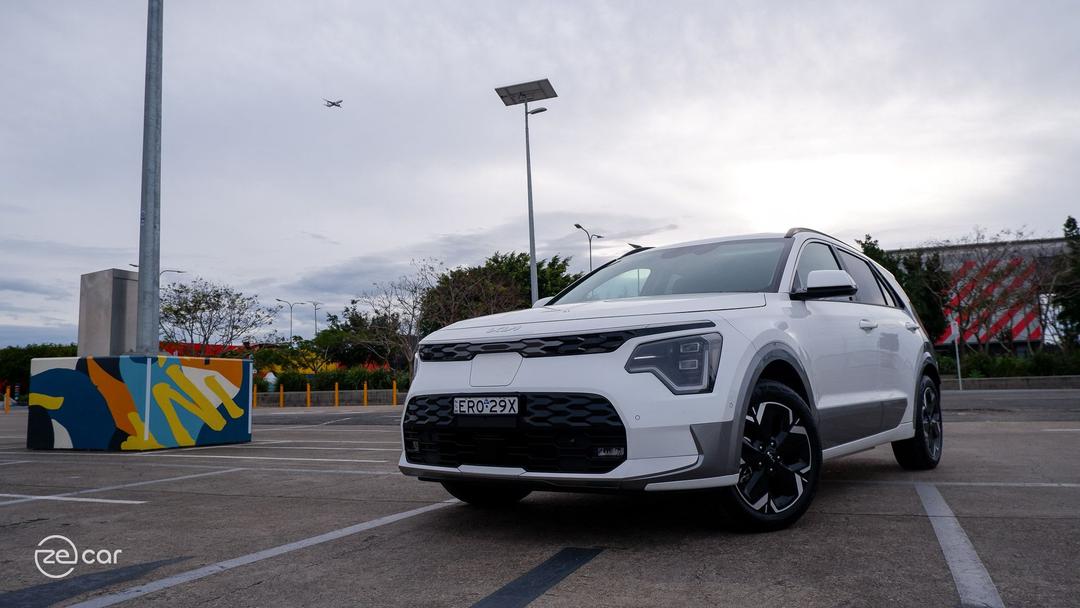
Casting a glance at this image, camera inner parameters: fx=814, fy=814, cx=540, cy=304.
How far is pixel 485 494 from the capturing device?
4742mm

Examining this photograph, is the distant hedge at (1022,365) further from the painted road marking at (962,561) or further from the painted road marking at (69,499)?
the painted road marking at (69,499)

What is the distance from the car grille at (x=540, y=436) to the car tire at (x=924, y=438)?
353 centimetres

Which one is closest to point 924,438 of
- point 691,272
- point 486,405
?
point 691,272

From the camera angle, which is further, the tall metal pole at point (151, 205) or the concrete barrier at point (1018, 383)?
the concrete barrier at point (1018, 383)

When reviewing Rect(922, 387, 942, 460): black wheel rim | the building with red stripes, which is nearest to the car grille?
Rect(922, 387, 942, 460): black wheel rim

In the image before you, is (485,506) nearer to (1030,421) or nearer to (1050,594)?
(1050,594)

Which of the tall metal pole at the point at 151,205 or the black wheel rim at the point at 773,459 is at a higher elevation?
the tall metal pole at the point at 151,205

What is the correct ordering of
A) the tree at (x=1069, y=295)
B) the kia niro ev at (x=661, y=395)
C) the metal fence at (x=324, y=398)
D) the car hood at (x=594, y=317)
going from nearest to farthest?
the kia niro ev at (x=661, y=395) → the car hood at (x=594, y=317) → the metal fence at (x=324, y=398) → the tree at (x=1069, y=295)

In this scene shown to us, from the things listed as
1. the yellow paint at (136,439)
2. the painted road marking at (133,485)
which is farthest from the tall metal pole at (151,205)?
the painted road marking at (133,485)

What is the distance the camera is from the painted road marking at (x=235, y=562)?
3.04 metres

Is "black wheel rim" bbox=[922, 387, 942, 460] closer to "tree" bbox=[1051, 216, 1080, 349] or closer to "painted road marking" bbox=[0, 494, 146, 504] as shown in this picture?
"painted road marking" bbox=[0, 494, 146, 504]

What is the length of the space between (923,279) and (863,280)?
3874cm

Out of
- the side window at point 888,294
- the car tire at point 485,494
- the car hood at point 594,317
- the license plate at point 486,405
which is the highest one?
the side window at point 888,294

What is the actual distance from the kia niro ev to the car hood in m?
0.01
